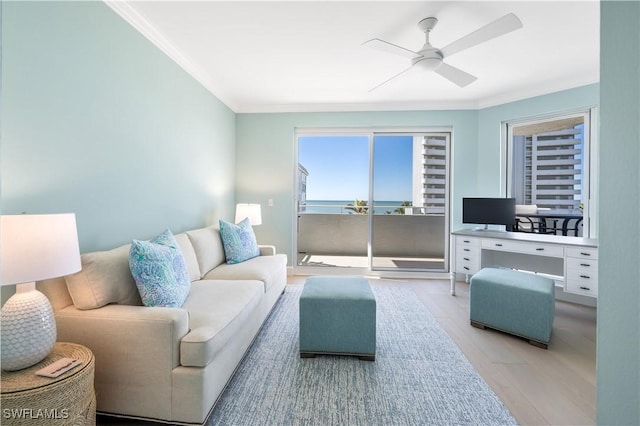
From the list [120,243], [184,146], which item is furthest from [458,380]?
[184,146]

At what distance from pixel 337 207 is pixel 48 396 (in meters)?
4.25

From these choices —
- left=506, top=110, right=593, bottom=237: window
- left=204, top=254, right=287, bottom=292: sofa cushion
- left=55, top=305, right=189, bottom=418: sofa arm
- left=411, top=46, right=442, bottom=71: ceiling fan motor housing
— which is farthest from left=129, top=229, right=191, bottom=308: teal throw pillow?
left=506, top=110, right=593, bottom=237: window

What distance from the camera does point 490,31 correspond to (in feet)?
6.23

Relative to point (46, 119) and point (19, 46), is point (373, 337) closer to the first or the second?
point (46, 119)

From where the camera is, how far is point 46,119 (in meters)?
1.52

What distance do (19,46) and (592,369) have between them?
397cm

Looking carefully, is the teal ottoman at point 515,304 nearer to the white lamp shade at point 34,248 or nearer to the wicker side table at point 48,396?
the wicker side table at point 48,396

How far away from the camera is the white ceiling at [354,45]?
2057 mm

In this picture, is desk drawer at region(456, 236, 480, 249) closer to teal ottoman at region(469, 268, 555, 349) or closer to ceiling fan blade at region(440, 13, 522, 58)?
teal ottoman at region(469, 268, 555, 349)

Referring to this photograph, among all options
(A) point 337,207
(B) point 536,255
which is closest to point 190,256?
(A) point 337,207

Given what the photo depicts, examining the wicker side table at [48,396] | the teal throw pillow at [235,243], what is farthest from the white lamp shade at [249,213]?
the wicker side table at [48,396]

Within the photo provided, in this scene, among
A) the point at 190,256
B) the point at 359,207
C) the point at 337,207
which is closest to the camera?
the point at 190,256

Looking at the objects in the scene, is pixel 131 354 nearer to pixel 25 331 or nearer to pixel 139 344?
pixel 139 344

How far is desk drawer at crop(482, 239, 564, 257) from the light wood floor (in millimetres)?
682
